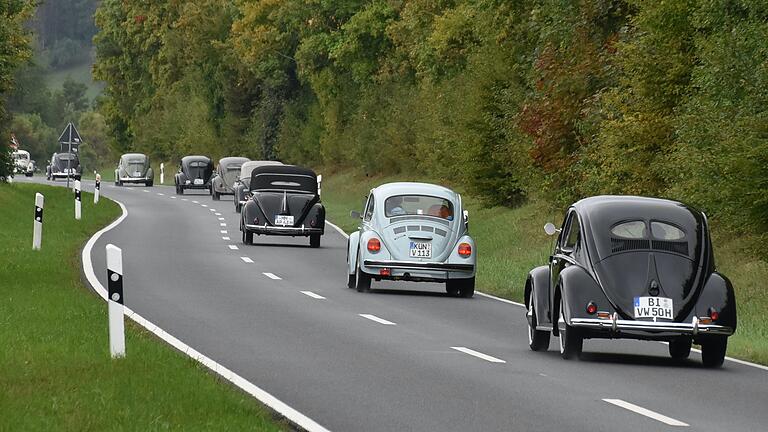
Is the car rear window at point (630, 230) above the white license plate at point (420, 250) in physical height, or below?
above

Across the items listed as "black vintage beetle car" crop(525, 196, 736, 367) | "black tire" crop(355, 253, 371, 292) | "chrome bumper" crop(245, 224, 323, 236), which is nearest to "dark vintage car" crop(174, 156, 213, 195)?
"chrome bumper" crop(245, 224, 323, 236)

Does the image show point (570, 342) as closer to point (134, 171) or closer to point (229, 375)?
point (229, 375)

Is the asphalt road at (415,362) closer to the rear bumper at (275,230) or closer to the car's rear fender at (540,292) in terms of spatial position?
the car's rear fender at (540,292)

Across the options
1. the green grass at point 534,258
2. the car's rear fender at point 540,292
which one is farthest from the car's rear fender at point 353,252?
the car's rear fender at point 540,292

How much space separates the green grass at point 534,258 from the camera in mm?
20266

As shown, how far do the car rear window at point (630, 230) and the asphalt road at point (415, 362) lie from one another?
3.89ft

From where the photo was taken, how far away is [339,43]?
253 ft

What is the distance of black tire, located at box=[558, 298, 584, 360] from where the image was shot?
1598 centimetres

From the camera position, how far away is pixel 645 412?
11992 mm

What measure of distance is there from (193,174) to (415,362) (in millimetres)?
63641

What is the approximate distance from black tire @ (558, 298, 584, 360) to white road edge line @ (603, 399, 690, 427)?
10.7 ft

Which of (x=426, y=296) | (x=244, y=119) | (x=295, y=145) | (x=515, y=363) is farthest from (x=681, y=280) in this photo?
(x=244, y=119)

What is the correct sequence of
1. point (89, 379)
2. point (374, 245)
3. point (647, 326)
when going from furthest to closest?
point (374, 245), point (647, 326), point (89, 379)

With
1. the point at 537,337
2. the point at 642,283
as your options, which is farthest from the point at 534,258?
the point at 642,283
